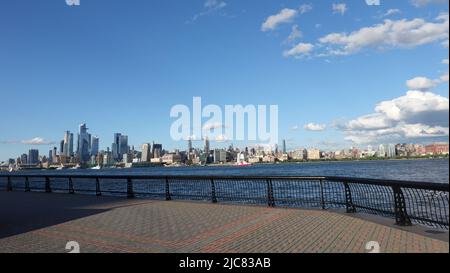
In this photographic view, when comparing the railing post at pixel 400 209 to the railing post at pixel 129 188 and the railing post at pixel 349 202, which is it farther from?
the railing post at pixel 129 188

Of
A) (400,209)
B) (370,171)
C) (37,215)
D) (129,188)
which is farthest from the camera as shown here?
(370,171)

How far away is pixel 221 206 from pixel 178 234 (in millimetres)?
5153

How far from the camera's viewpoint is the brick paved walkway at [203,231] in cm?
756

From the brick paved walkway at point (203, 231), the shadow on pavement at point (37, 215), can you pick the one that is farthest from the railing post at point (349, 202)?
the shadow on pavement at point (37, 215)

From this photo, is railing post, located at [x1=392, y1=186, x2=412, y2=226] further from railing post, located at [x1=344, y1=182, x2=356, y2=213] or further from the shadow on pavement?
the shadow on pavement

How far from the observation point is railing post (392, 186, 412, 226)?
898cm

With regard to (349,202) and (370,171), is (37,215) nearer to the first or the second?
(349,202)

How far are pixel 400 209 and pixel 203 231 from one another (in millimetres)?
4503

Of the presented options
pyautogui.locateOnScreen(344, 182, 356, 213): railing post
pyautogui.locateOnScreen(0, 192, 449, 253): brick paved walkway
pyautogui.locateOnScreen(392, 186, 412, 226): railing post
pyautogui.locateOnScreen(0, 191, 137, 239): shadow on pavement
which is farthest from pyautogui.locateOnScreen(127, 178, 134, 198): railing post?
pyautogui.locateOnScreen(392, 186, 412, 226): railing post

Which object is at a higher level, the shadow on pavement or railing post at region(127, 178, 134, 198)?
railing post at region(127, 178, 134, 198)

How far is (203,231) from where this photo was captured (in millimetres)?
9391

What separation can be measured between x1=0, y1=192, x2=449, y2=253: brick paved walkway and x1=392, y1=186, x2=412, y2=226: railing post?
45 centimetres

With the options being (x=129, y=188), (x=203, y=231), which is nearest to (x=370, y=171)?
(x=129, y=188)

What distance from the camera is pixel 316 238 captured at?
8.11 meters
